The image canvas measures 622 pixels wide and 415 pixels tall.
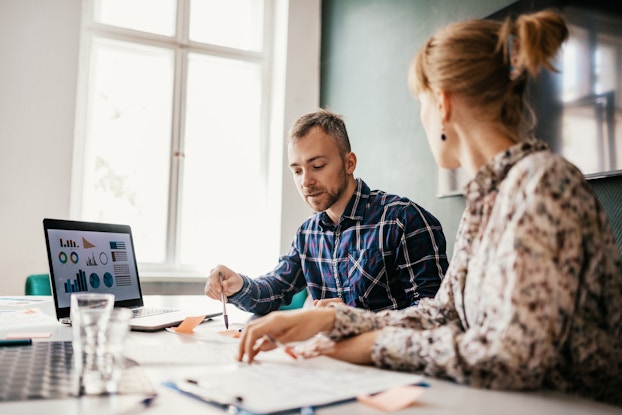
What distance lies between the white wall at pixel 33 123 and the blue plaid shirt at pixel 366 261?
1.92 m

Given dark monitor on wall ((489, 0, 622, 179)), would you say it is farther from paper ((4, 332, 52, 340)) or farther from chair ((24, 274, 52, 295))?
chair ((24, 274, 52, 295))

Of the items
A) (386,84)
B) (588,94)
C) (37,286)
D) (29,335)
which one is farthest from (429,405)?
(386,84)

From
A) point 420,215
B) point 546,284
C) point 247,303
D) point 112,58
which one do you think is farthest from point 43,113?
point 546,284

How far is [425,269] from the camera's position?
5.30 feet

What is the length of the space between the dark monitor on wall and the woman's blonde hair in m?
0.77

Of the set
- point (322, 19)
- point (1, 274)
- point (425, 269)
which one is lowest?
point (1, 274)

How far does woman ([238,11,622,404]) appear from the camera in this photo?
70 cm

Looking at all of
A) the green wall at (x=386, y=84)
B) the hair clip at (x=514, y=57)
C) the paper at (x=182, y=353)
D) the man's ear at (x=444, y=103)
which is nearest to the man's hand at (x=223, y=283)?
the paper at (x=182, y=353)

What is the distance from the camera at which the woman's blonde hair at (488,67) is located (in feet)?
2.93

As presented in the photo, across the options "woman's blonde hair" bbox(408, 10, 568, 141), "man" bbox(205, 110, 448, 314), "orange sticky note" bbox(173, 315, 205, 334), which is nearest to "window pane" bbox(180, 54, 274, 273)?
"man" bbox(205, 110, 448, 314)

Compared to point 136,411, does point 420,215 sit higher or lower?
higher

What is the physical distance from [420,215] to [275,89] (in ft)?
8.19

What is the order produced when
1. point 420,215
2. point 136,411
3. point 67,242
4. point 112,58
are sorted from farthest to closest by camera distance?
point 112,58
point 420,215
point 67,242
point 136,411

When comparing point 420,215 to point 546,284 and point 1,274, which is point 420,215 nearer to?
point 546,284
